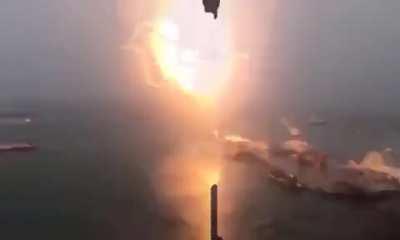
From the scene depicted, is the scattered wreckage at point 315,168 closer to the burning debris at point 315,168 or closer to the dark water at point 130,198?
the burning debris at point 315,168

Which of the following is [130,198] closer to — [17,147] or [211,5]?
[17,147]

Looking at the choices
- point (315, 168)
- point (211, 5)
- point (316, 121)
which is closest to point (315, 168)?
point (315, 168)

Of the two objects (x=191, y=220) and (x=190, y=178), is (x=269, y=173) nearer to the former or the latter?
(x=190, y=178)

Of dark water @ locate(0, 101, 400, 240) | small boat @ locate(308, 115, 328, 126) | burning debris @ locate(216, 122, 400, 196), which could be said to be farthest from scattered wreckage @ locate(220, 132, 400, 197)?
small boat @ locate(308, 115, 328, 126)

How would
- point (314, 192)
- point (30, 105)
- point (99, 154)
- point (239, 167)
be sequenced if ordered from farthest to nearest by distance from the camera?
1. point (30, 105)
2. point (99, 154)
3. point (239, 167)
4. point (314, 192)

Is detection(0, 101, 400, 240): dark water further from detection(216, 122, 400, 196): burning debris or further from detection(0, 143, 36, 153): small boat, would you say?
detection(216, 122, 400, 196): burning debris

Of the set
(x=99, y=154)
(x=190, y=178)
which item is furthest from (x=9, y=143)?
(x=190, y=178)

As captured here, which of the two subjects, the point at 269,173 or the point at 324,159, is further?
the point at 324,159
